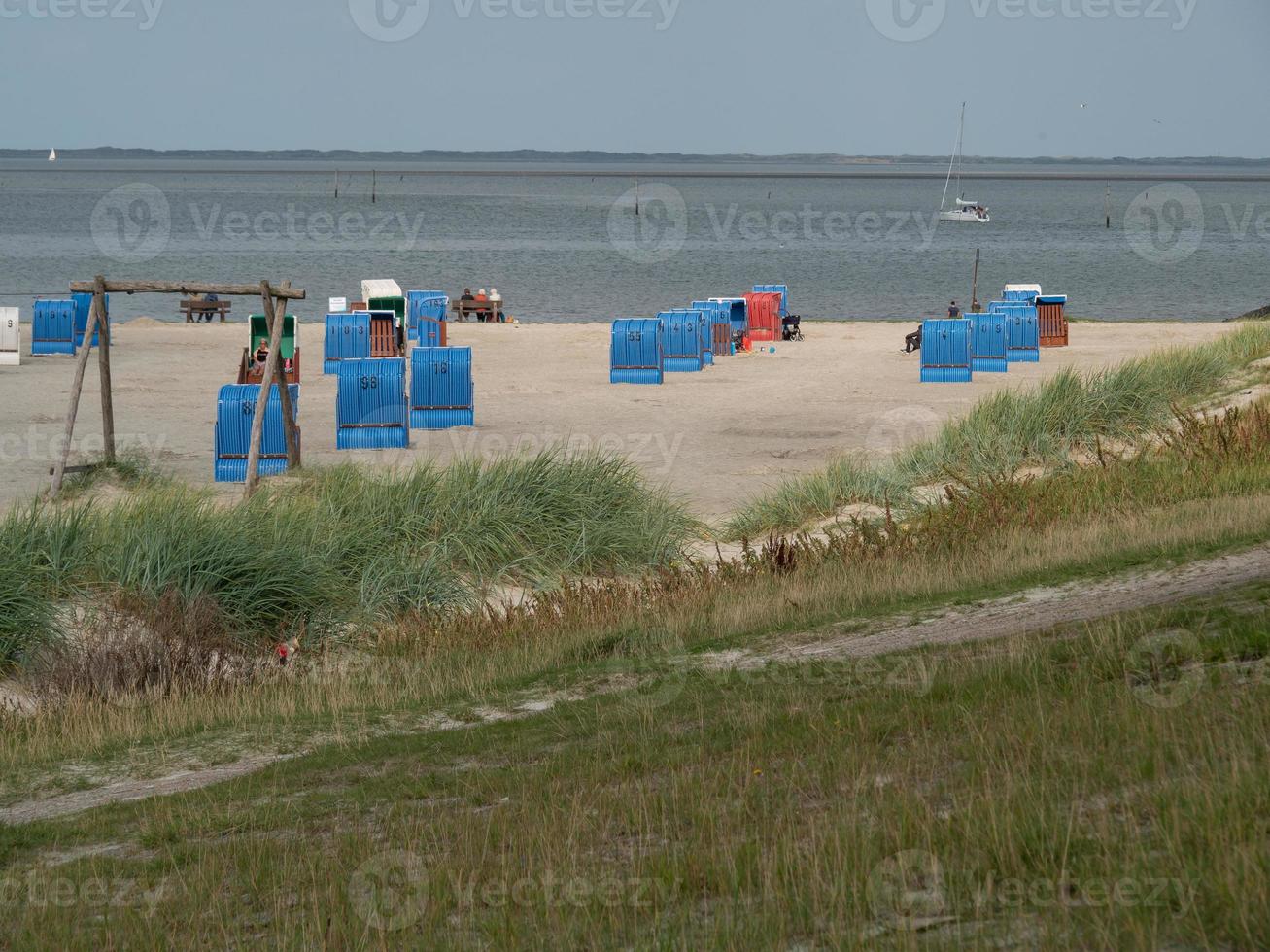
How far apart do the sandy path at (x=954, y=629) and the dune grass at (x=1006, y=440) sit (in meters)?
5.82

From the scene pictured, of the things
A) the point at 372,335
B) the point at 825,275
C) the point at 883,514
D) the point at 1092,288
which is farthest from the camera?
the point at 825,275

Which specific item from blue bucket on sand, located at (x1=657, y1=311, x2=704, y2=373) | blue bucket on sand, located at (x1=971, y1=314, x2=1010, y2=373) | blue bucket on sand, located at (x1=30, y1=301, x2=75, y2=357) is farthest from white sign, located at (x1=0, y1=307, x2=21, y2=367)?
blue bucket on sand, located at (x1=971, y1=314, x2=1010, y2=373)

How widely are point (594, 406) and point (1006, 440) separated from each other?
8.81 meters

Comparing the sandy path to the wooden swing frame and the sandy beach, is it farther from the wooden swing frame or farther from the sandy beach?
the wooden swing frame

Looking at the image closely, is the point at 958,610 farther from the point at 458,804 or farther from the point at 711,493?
the point at 711,493

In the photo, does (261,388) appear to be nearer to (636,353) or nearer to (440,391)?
(440,391)

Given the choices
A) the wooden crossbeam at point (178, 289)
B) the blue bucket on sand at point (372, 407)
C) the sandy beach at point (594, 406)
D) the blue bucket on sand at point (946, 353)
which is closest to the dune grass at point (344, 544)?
the sandy beach at point (594, 406)

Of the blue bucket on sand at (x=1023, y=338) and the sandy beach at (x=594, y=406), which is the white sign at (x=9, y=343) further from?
the blue bucket on sand at (x=1023, y=338)

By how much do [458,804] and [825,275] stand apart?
6960 cm

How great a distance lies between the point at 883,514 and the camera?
588 inches

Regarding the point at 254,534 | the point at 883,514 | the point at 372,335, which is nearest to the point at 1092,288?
the point at 372,335

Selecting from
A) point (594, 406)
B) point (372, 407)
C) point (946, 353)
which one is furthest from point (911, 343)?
point (372, 407)

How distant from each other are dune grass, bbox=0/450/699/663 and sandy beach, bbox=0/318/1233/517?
1665 millimetres

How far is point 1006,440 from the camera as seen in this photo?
1759cm
